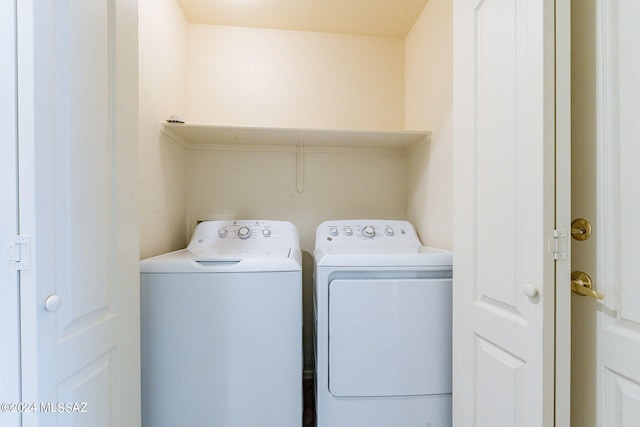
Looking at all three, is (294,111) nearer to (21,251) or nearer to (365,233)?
(365,233)

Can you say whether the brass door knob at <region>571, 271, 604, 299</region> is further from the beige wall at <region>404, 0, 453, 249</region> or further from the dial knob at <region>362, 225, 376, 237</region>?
the dial knob at <region>362, 225, 376, 237</region>

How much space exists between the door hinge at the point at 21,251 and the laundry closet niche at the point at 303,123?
3.65ft

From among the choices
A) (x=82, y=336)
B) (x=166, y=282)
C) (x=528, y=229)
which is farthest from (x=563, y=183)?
(x=166, y=282)

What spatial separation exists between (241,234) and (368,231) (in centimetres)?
79

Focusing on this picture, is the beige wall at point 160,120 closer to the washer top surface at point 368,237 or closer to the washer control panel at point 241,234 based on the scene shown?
the washer control panel at point 241,234

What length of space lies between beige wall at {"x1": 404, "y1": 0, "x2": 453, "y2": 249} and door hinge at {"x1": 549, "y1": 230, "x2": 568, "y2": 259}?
780mm

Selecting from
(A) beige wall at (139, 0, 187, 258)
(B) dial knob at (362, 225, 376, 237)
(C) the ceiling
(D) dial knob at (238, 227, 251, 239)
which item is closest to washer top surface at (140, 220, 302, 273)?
(D) dial knob at (238, 227, 251, 239)

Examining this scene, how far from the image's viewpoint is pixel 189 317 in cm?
121

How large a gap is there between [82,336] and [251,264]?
23.4 inches

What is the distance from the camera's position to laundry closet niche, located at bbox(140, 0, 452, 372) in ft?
5.92

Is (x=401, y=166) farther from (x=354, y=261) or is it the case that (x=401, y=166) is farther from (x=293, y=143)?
(x=354, y=261)

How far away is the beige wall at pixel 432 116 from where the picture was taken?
60.0 inches

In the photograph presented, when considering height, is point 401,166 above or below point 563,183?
above

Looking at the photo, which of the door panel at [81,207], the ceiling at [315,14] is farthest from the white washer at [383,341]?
the ceiling at [315,14]
